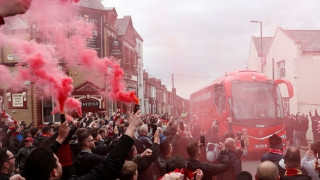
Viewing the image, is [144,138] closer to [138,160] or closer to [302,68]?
[138,160]

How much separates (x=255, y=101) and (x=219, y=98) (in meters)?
1.76

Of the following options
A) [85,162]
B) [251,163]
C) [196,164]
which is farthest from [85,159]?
[251,163]

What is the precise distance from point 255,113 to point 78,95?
57.3ft

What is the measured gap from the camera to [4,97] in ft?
96.1

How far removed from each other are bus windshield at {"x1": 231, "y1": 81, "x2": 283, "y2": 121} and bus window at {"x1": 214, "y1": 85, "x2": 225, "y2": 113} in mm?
678

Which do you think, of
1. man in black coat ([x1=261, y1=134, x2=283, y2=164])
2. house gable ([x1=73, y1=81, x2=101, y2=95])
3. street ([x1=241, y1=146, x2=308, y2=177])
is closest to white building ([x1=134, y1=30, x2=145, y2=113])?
house gable ([x1=73, y1=81, x2=101, y2=95])

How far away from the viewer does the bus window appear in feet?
54.5

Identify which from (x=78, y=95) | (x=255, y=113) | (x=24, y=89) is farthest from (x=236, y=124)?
(x=24, y=89)

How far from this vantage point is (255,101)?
52.8 ft

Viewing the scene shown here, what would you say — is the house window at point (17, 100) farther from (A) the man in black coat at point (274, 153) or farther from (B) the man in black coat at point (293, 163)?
(B) the man in black coat at point (293, 163)

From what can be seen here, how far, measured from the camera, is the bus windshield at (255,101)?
15.9 meters

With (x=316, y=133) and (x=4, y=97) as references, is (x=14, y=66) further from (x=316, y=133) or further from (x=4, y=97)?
(x=316, y=133)

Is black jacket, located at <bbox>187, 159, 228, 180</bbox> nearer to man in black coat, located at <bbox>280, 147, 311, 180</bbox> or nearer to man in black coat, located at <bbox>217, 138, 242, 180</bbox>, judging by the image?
man in black coat, located at <bbox>217, 138, 242, 180</bbox>

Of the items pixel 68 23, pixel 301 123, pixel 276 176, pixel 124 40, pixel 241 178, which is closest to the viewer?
pixel 276 176
